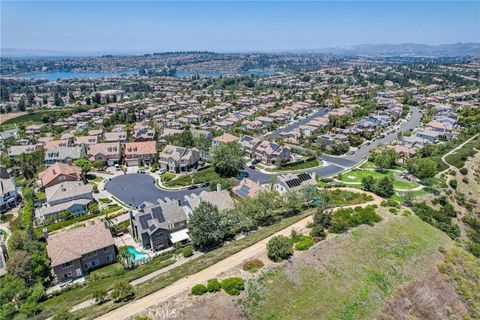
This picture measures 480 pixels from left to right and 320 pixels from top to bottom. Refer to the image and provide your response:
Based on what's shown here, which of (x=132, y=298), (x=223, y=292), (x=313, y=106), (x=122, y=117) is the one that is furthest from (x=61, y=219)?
(x=313, y=106)

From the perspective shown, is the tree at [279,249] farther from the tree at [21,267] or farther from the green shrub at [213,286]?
the tree at [21,267]

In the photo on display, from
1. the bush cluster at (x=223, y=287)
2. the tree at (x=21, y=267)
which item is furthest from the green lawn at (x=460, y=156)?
the tree at (x=21, y=267)

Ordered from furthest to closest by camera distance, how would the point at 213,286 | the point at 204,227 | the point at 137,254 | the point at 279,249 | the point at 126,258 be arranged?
the point at 137,254, the point at 204,227, the point at 126,258, the point at 279,249, the point at 213,286

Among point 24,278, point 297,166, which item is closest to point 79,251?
point 24,278

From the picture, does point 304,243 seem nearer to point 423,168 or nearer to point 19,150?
point 423,168

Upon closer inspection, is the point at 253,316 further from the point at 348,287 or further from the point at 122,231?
the point at 122,231
